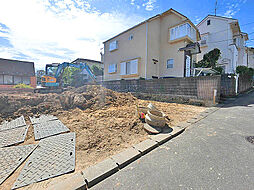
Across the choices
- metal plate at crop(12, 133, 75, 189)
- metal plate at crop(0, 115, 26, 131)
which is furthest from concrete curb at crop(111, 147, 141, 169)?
metal plate at crop(0, 115, 26, 131)

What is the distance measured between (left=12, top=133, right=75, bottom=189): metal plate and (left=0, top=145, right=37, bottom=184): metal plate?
0.13 m

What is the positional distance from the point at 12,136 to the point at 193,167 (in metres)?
3.89

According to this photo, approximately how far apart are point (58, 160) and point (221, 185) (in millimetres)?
2369

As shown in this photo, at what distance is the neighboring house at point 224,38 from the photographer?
14797mm

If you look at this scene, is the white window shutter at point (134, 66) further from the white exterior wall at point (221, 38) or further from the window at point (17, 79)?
the window at point (17, 79)

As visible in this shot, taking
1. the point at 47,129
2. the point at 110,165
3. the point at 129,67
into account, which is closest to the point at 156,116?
the point at 110,165

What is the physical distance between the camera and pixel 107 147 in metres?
2.30

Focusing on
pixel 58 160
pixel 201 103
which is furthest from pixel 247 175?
pixel 201 103

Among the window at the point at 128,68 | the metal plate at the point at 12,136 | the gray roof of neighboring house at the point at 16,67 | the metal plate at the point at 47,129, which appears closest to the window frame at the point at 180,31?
the window at the point at 128,68

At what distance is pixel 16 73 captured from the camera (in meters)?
19.7

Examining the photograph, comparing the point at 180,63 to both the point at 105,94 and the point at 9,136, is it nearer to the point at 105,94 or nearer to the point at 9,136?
the point at 105,94

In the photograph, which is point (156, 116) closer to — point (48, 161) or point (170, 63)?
point (48, 161)

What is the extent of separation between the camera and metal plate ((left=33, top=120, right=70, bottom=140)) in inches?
113

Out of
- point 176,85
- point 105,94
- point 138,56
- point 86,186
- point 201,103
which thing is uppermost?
point 138,56
